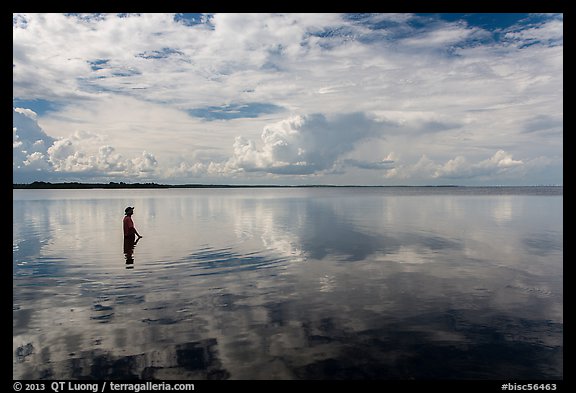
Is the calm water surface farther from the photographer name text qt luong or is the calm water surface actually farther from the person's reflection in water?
the photographer name text qt luong

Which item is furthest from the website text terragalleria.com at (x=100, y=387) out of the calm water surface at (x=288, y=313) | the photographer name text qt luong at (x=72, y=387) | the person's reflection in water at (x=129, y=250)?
the person's reflection in water at (x=129, y=250)

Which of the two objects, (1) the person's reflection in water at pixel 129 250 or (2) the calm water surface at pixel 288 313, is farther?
(1) the person's reflection in water at pixel 129 250

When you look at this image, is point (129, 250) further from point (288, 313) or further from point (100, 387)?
point (100, 387)

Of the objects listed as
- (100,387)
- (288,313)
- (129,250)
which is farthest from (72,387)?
(129,250)

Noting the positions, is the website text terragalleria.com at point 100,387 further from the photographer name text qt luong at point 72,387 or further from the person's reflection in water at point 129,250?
the person's reflection in water at point 129,250

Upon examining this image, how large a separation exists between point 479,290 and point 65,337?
17.9m

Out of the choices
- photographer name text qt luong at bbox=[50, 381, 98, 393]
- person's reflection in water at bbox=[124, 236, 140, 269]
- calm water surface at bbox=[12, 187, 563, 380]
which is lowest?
calm water surface at bbox=[12, 187, 563, 380]

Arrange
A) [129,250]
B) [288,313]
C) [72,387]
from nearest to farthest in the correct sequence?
[72,387] < [288,313] < [129,250]

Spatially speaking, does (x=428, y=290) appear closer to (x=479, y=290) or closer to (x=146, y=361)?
(x=479, y=290)

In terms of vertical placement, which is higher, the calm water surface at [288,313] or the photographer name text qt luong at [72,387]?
the photographer name text qt luong at [72,387]

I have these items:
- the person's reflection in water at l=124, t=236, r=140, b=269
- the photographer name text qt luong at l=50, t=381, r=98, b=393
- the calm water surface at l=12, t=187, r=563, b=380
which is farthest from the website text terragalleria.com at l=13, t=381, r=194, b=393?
the person's reflection in water at l=124, t=236, r=140, b=269
